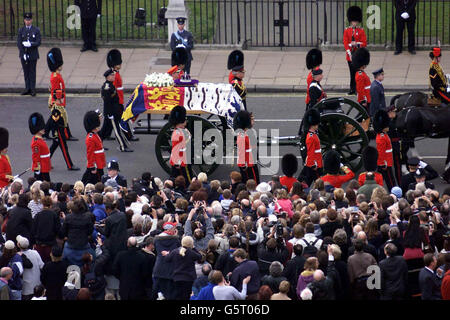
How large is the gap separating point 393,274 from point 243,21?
15.6m

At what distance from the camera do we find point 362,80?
68.8ft

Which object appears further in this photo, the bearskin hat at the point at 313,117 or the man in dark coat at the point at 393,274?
the bearskin hat at the point at 313,117

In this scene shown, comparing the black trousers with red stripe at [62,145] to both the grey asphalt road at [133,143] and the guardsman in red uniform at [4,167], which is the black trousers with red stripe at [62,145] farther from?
the guardsman in red uniform at [4,167]

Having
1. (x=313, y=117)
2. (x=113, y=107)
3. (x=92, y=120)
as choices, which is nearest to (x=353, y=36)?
(x=113, y=107)

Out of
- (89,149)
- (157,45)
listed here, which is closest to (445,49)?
(157,45)

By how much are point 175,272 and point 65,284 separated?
1304 mm

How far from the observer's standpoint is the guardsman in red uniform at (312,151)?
61.6 feet

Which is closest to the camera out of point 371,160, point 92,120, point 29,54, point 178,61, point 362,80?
point 371,160

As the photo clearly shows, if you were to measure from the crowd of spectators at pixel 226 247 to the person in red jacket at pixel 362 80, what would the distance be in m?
5.40

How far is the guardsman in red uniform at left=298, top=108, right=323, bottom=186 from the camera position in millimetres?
18781

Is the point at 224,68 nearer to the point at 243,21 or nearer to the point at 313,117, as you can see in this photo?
the point at 243,21

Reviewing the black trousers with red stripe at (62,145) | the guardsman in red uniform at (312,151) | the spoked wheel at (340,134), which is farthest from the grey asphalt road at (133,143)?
the guardsman in red uniform at (312,151)

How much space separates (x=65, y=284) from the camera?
1397 cm

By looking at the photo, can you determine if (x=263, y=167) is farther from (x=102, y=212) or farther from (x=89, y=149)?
(x=102, y=212)
